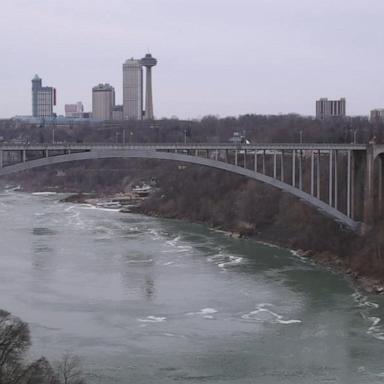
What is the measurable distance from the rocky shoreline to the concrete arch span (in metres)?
1.06

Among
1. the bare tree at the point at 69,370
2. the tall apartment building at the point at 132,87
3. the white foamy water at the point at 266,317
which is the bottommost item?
the white foamy water at the point at 266,317

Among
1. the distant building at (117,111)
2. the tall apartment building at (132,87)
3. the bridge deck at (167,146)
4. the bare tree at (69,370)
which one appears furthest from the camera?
the tall apartment building at (132,87)

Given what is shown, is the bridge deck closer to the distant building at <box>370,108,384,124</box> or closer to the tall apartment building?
the distant building at <box>370,108,384,124</box>

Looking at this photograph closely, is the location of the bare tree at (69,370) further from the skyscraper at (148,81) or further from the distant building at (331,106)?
the skyscraper at (148,81)

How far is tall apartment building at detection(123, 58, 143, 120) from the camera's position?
9262 centimetres

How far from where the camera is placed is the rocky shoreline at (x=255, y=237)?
18.1 metres

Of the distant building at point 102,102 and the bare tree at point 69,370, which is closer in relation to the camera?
the bare tree at point 69,370

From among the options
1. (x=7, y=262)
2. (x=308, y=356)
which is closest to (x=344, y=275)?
(x=308, y=356)

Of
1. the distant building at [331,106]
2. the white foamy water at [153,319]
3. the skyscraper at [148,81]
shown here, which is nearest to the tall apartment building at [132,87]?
the skyscraper at [148,81]

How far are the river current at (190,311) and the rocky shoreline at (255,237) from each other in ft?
1.27

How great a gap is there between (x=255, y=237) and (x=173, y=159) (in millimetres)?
6420

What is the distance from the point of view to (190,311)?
15641mm

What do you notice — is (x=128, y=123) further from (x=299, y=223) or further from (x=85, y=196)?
(x=299, y=223)

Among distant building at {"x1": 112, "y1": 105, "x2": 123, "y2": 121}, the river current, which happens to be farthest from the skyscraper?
the river current
